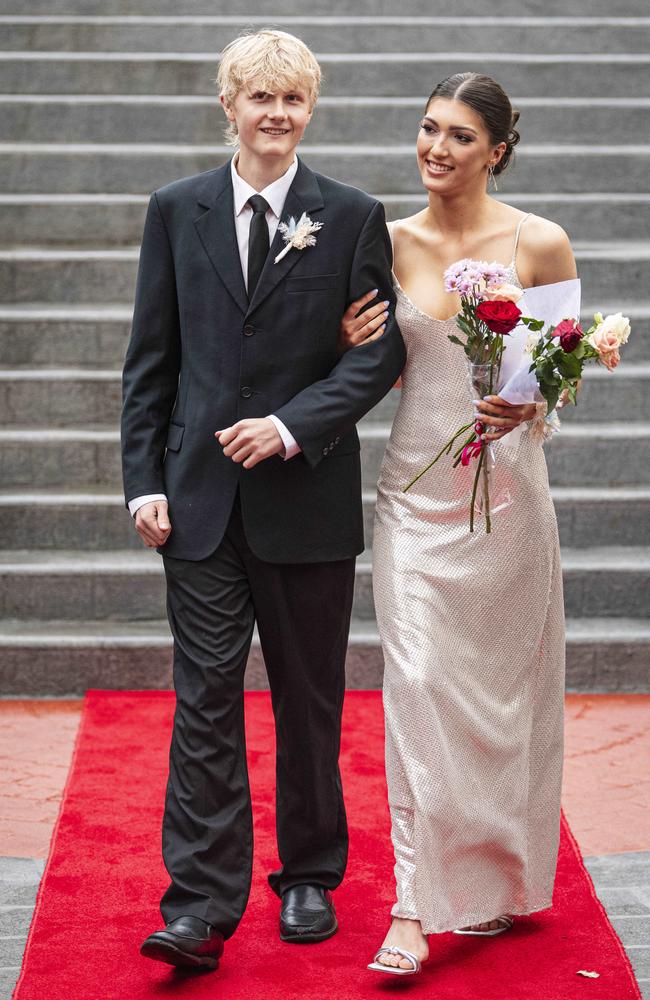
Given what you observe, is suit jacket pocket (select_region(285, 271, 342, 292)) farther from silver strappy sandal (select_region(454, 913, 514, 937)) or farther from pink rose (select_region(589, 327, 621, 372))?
silver strappy sandal (select_region(454, 913, 514, 937))

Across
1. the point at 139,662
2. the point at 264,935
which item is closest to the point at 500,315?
the point at 264,935

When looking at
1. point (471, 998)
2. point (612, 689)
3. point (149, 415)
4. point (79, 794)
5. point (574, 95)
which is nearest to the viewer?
point (471, 998)

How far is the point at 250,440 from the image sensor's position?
317 cm

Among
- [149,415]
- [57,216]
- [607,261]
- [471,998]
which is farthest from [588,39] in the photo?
[471,998]

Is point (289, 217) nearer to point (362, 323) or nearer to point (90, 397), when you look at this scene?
point (362, 323)

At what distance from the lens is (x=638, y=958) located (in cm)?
345

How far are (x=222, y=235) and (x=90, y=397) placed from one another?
3398 millimetres

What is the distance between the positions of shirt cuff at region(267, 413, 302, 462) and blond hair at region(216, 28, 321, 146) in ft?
Result: 2.39

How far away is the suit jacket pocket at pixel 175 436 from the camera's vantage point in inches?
134

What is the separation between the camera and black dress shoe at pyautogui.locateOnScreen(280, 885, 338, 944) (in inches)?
137

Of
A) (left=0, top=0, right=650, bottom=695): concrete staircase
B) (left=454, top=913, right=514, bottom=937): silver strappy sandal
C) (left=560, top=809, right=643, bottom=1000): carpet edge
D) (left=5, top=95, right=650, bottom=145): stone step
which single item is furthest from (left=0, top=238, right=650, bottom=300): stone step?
(left=454, top=913, right=514, bottom=937): silver strappy sandal

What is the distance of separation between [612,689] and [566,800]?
4.33 feet

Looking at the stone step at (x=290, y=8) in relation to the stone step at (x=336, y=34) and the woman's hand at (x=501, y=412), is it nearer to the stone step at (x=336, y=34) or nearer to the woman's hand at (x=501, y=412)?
the stone step at (x=336, y=34)

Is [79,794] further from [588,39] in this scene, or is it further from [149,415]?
[588,39]
